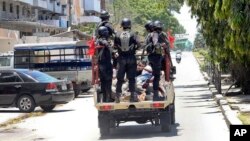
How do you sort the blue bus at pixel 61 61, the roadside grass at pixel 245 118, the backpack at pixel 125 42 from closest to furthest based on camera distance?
the backpack at pixel 125 42, the roadside grass at pixel 245 118, the blue bus at pixel 61 61

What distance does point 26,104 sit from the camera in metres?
21.2

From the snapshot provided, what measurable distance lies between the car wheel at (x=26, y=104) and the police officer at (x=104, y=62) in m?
7.99

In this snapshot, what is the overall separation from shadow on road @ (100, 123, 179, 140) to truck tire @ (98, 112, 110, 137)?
154 millimetres

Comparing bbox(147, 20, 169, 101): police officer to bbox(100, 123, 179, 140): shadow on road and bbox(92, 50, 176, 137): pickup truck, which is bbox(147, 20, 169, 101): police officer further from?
bbox(100, 123, 179, 140): shadow on road

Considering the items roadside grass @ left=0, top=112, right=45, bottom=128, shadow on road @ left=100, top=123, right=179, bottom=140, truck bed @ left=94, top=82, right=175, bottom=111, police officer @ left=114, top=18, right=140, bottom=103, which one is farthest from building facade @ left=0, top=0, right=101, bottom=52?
truck bed @ left=94, top=82, right=175, bottom=111

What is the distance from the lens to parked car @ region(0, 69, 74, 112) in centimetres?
2112

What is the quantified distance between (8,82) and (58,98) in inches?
75.4

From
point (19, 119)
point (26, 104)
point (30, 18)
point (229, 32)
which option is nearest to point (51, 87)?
point (26, 104)

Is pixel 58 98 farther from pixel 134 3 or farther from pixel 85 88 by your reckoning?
pixel 134 3

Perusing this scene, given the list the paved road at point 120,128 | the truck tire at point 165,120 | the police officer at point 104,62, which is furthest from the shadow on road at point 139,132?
the police officer at point 104,62

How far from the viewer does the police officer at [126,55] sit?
523 inches

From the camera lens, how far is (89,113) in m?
20.4

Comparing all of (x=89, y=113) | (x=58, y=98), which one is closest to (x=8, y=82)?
(x=58, y=98)

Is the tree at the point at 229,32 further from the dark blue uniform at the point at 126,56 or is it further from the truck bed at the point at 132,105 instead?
the truck bed at the point at 132,105
